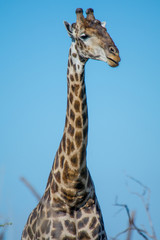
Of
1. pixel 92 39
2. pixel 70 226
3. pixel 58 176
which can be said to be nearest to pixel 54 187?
pixel 58 176

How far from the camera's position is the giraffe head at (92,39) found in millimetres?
3687

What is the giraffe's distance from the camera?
405 centimetres

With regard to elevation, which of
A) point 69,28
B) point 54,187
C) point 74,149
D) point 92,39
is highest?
point 69,28

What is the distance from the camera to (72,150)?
406 cm

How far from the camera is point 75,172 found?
4.04 metres

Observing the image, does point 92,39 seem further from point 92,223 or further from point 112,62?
point 92,223

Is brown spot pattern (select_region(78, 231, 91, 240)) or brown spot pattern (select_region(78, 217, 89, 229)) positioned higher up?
brown spot pattern (select_region(78, 217, 89, 229))

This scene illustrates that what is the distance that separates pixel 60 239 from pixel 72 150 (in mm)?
1062

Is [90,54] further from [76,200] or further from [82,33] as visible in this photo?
[76,200]

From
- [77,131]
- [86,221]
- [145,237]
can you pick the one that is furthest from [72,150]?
[145,237]

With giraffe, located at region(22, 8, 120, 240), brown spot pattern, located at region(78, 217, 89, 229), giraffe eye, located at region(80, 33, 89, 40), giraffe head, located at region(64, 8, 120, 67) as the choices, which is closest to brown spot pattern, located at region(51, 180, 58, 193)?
giraffe, located at region(22, 8, 120, 240)

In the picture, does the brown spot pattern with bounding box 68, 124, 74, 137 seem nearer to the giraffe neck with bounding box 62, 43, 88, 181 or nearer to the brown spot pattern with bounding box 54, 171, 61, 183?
the giraffe neck with bounding box 62, 43, 88, 181

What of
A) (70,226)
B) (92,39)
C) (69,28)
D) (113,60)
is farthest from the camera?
(69,28)

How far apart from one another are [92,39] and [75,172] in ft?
5.10
